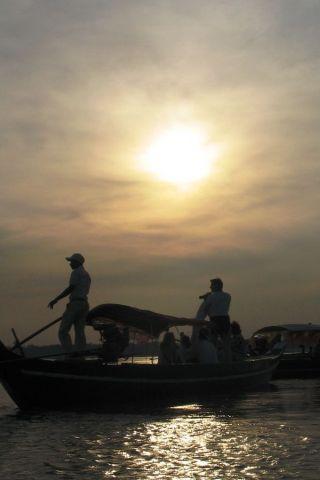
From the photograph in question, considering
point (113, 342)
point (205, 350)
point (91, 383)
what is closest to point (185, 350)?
point (205, 350)

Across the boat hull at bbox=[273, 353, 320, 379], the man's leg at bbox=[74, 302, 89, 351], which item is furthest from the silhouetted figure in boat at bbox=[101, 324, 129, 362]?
the boat hull at bbox=[273, 353, 320, 379]

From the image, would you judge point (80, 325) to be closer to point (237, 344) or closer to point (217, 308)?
point (217, 308)

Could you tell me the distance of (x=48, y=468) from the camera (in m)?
11.5

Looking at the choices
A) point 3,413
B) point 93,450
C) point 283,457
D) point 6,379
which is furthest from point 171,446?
point 3,413

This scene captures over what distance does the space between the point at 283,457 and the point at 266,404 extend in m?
9.13

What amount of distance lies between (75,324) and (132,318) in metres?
2.65

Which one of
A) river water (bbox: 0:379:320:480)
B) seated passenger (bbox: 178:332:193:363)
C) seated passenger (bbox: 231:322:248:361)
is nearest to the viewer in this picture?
river water (bbox: 0:379:320:480)

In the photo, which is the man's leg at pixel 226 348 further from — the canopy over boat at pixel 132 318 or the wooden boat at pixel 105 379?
the canopy over boat at pixel 132 318

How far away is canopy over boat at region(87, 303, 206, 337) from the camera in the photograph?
2152cm

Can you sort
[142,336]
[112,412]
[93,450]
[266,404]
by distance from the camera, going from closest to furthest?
[93,450], [112,412], [266,404], [142,336]

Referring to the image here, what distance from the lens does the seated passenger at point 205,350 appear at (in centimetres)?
2289

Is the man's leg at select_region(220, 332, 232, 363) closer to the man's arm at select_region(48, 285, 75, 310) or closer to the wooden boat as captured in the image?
the wooden boat

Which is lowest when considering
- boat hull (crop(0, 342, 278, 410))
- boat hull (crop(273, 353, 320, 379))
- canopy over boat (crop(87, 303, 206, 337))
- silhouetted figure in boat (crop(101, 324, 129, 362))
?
boat hull (crop(0, 342, 278, 410))

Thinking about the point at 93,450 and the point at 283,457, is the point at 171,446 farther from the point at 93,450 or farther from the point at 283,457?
the point at 283,457
